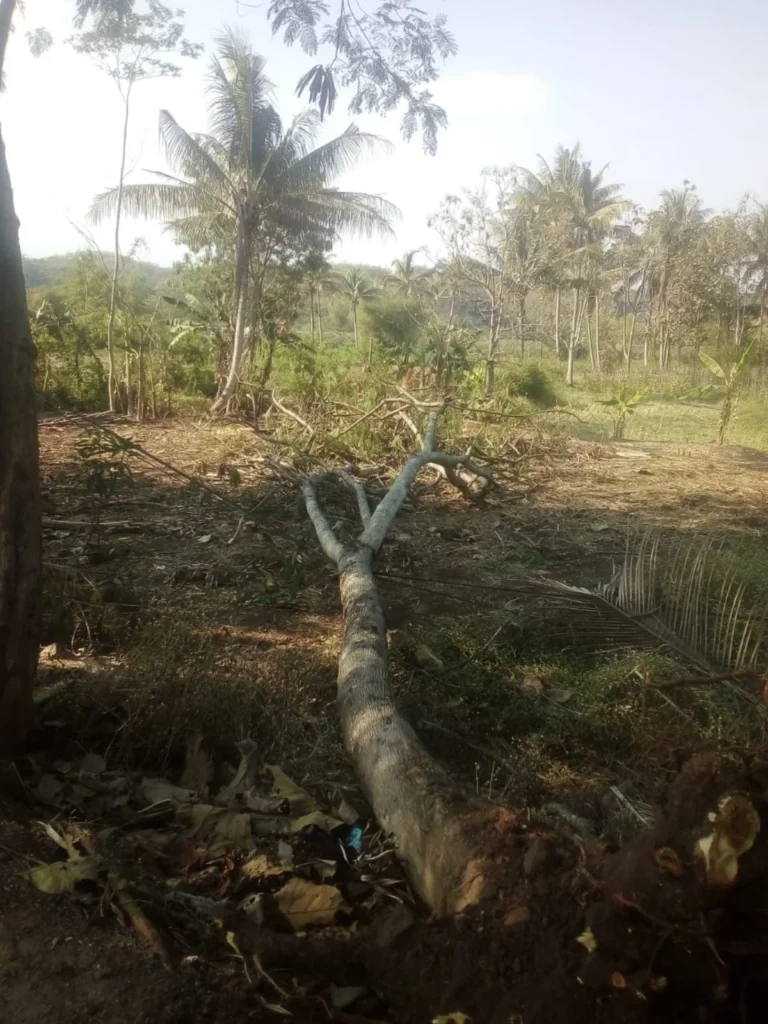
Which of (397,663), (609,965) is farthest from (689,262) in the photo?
(609,965)

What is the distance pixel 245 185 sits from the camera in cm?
1567

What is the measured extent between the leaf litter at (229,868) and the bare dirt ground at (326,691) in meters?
0.03

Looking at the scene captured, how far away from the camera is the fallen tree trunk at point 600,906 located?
1403 mm

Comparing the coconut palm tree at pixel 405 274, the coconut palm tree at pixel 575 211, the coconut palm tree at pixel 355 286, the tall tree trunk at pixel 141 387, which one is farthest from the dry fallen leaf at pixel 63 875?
the coconut palm tree at pixel 355 286

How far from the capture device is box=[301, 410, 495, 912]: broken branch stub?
2.02 metres

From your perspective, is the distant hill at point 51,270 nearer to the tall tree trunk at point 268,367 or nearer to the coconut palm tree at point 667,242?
the tall tree trunk at point 268,367

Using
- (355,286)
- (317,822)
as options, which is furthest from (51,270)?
(317,822)

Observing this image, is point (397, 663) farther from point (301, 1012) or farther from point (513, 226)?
point (513, 226)

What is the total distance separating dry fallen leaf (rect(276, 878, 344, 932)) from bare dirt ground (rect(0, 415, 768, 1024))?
7 cm

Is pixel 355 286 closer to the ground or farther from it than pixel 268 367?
farther from it

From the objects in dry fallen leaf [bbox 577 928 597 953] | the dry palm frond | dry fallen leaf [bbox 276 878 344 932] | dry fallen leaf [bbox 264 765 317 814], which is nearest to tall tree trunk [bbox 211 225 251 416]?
dry fallen leaf [bbox 264 765 317 814]

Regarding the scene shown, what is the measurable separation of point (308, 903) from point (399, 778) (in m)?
0.57

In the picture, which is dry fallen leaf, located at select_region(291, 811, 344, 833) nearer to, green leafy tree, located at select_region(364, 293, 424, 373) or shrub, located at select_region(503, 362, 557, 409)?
green leafy tree, located at select_region(364, 293, 424, 373)

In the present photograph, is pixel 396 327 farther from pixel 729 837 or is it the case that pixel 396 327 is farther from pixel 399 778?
pixel 729 837
